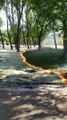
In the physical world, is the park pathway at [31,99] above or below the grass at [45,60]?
above

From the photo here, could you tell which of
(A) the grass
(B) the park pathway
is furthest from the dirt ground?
(A) the grass

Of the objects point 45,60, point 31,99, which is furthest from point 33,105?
point 45,60

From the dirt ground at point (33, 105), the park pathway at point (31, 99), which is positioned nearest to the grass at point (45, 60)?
the park pathway at point (31, 99)

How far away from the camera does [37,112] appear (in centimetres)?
817

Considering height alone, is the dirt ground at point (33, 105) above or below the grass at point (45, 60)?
above

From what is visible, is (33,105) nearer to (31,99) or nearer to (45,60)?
(31,99)

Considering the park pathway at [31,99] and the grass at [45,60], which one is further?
the grass at [45,60]

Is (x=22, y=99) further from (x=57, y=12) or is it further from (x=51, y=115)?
(x=57, y=12)

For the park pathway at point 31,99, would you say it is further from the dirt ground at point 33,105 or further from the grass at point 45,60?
the grass at point 45,60

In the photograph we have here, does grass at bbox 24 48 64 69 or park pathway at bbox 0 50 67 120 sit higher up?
park pathway at bbox 0 50 67 120

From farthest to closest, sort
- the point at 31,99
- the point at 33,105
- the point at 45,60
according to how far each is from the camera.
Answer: the point at 45,60, the point at 31,99, the point at 33,105

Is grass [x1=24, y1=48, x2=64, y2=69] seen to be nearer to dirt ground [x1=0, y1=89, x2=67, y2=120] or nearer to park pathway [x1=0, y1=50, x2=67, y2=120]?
park pathway [x1=0, y1=50, x2=67, y2=120]

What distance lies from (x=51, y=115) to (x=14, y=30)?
167ft

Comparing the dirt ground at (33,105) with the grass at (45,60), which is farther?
the grass at (45,60)
